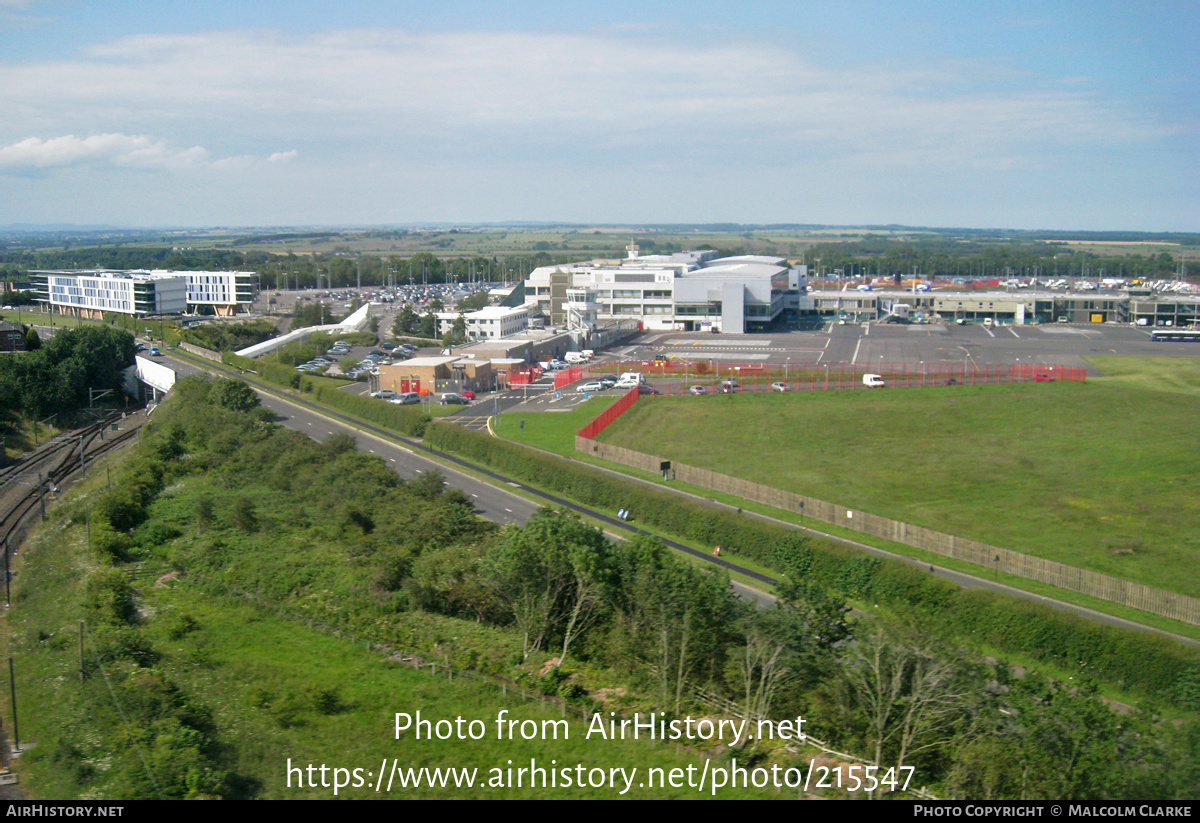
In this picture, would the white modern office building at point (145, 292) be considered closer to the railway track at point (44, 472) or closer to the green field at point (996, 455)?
the railway track at point (44, 472)

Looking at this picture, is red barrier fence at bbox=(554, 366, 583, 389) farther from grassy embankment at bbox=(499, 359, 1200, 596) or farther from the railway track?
the railway track

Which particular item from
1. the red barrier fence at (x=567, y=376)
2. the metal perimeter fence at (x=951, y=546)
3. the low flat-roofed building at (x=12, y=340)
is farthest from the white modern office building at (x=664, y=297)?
the metal perimeter fence at (x=951, y=546)

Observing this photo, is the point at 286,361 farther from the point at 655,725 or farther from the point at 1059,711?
the point at 1059,711

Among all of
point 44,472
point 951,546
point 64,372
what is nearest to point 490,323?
point 64,372

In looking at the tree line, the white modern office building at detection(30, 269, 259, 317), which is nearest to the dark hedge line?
the tree line

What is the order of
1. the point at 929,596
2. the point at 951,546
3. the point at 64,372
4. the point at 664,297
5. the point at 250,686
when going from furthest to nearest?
the point at 664,297 < the point at 64,372 < the point at 951,546 < the point at 929,596 < the point at 250,686

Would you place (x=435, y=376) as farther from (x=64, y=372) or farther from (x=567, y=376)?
(x=64, y=372)

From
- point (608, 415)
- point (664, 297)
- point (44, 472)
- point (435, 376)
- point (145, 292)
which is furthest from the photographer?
point (145, 292)
